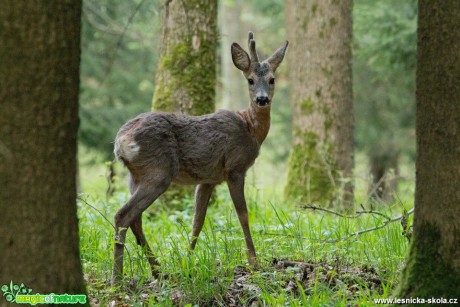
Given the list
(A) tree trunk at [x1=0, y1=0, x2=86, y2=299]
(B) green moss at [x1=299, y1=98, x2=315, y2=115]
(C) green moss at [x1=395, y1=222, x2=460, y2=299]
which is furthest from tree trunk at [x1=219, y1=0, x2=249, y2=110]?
(A) tree trunk at [x1=0, y1=0, x2=86, y2=299]

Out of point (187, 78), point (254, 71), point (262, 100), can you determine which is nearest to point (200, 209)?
point (262, 100)

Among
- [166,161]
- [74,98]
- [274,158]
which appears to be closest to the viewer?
[74,98]

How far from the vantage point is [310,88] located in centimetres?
900

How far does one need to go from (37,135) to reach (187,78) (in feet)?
15.0

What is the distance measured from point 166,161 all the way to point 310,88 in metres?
4.38

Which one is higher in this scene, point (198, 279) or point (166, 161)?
point (166, 161)

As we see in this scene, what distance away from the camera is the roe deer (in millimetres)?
4895

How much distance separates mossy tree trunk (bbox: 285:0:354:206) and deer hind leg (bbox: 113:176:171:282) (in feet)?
13.6

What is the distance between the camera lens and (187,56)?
753 centimetres

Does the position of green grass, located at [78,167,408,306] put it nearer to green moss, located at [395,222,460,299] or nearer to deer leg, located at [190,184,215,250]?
deer leg, located at [190,184,215,250]

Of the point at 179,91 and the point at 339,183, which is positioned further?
the point at 339,183

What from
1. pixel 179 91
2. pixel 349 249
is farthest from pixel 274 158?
pixel 349 249

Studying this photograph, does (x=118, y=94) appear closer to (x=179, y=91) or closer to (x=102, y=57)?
(x=102, y=57)

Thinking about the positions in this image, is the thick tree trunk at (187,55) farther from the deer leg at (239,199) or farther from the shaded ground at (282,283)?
the shaded ground at (282,283)
